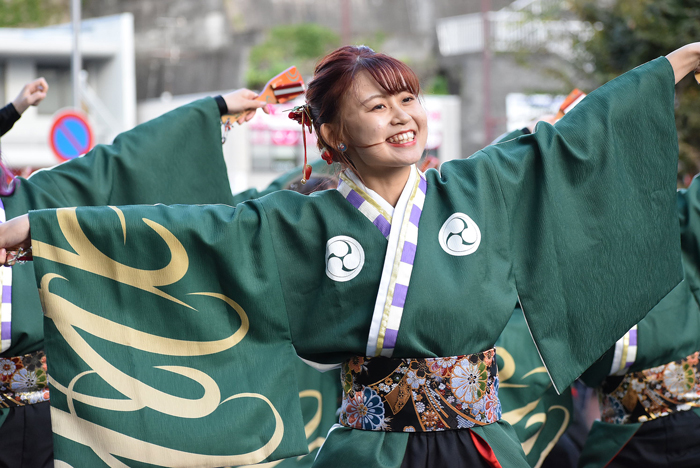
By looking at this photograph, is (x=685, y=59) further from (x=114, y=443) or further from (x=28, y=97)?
(x=28, y=97)

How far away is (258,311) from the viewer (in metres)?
1.99

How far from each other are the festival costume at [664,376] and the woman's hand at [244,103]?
1.59m

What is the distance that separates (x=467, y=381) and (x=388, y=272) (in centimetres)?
34

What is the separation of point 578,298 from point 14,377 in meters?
1.80

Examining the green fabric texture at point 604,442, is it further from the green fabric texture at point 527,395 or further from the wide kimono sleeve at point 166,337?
the wide kimono sleeve at point 166,337

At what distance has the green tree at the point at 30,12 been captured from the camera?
67.9 ft

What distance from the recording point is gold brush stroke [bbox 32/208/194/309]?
6.26ft

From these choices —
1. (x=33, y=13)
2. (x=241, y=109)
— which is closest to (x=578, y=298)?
(x=241, y=109)

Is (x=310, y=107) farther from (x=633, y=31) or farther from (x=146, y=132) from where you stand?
(x=633, y=31)

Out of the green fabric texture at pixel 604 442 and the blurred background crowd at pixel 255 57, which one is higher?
the blurred background crowd at pixel 255 57

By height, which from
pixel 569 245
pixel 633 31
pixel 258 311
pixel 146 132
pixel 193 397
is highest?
pixel 633 31

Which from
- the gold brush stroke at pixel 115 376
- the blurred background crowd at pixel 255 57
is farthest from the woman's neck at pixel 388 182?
the blurred background crowd at pixel 255 57

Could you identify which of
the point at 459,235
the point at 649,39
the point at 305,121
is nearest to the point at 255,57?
the point at 649,39

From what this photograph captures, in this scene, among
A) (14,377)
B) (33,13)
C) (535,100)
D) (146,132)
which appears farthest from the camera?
(33,13)
